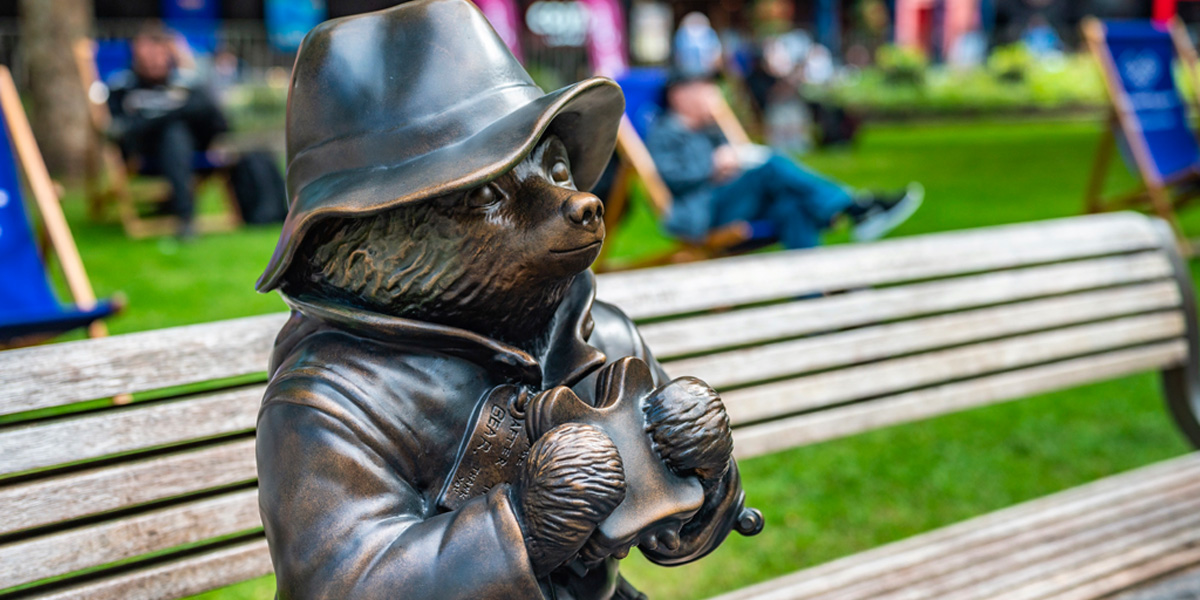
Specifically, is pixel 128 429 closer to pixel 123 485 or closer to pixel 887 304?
pixel 123 485

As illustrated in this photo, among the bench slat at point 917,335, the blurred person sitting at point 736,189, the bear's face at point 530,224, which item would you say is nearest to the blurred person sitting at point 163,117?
the blurred person sitting at point 736,189

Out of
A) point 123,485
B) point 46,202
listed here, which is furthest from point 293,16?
point 123,485

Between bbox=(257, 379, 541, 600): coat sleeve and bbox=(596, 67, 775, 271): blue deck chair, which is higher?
bbox=(257, 379, 541, 600): coat sleeve

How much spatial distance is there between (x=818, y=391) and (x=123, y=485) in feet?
5.36

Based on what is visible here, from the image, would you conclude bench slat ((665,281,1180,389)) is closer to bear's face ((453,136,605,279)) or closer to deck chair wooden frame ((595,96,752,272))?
bear's face ((453,136,605,279))

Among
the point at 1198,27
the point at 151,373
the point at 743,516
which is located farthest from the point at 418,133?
the point at 1198,27

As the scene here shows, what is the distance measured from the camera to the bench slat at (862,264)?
2400mm

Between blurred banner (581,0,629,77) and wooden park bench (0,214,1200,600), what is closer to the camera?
wooden park bench (0,214,1200,600)

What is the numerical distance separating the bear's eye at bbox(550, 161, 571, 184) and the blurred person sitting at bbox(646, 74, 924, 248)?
4272 millimetres

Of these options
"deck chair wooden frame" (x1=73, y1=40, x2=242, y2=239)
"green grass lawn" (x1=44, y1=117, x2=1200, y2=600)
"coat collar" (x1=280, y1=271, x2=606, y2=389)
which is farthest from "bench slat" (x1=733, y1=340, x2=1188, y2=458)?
"deck chair wooden frame" (x1=73, y1=40, x2=242, y2=239)

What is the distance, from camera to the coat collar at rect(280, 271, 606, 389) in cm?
124

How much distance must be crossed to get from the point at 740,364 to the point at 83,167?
9.88m

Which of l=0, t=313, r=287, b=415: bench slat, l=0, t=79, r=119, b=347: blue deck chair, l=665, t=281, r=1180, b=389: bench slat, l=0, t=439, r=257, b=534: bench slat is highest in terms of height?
l=0, t=313, r=287, b=415: bench slat

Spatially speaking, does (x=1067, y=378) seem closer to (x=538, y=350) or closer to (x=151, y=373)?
(x=538, y=350)
